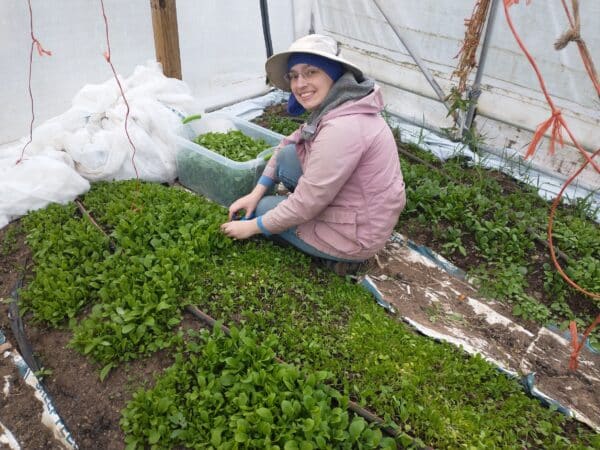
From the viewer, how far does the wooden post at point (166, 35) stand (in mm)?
3832

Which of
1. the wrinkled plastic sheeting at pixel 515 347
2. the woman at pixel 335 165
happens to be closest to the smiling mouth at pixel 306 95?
the woman at pixel 335 165

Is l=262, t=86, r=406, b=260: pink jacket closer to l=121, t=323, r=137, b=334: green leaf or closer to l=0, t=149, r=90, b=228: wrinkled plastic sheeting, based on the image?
l=121, t=323, r=137, b=334: green leaf

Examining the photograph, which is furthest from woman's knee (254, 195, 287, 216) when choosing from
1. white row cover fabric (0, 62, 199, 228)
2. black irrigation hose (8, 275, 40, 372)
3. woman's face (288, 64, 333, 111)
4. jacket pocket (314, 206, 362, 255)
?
black irrigation hose (8, 275, 40, 372)

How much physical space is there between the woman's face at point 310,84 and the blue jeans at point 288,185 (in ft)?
1.49

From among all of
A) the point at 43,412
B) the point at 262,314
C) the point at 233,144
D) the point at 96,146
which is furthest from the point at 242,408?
the point at 96,146

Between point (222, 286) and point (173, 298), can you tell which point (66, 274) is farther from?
point (222, 286)

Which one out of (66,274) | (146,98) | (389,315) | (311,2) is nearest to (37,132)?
(146,98)

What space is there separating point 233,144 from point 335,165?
1389 mm

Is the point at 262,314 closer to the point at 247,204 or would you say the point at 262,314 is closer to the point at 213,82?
the point at 247,204

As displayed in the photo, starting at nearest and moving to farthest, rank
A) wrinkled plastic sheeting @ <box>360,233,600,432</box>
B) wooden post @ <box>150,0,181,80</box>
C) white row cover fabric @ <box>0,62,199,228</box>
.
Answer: wrinkled plastic sheeting @ <box>360,233,600,432</box> → white row cover fabric @ <box>0,62,199,228</box> → wooden post @ <box>150,0,181,80</box>

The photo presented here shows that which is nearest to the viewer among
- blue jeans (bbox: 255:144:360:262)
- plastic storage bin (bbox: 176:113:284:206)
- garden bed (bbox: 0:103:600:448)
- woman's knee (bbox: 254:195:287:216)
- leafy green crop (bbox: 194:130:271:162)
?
garden bed (bbox: 0:103:600:448)

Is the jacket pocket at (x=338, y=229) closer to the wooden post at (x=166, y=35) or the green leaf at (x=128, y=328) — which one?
the green leaf at (x=128, y=328)

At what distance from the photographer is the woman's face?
2.54 metres

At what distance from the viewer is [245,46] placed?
5195 mm
